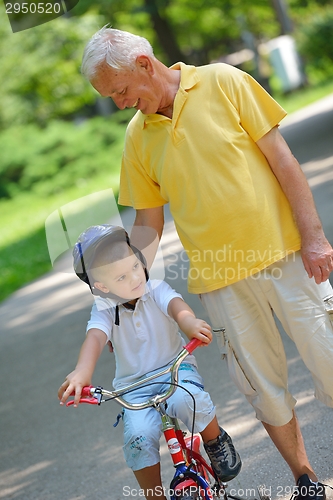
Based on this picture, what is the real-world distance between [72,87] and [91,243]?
3268cm

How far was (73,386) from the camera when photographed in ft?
9.57

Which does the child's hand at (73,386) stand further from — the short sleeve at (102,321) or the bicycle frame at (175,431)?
the short sleeve at (102,321)

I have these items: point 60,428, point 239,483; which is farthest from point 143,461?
point 60,428

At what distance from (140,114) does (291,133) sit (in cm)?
1562

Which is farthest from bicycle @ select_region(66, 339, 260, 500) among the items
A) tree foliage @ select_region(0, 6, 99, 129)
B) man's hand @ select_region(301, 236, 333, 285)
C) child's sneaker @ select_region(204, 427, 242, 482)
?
tree foliage @ select_region(0, 6, 99, 129)

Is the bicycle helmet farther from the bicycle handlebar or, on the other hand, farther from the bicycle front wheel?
the bicycle front wheel

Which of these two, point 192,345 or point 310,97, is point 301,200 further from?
point 310,97

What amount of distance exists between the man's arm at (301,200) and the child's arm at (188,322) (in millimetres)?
573

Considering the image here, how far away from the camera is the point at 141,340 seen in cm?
337

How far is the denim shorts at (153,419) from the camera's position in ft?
10.3

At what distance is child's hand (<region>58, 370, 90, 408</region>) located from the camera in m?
2.88

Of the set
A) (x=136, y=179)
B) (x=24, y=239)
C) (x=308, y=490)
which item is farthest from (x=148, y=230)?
(x=24, y=239)

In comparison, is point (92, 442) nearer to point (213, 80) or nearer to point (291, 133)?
point (213, 80)

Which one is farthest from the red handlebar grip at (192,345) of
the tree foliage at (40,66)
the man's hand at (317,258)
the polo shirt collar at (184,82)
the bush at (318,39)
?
the tree foliage at (40,66)
